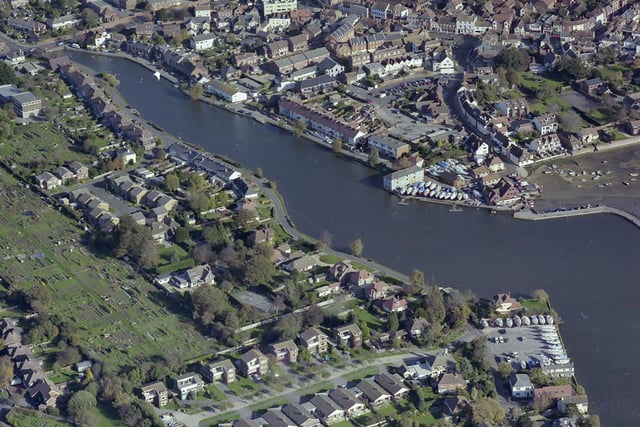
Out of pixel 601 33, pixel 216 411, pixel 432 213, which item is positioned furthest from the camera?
pixel 601 33

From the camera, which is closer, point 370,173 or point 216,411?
point 216,411

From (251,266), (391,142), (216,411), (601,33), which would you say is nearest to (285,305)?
(251,266)

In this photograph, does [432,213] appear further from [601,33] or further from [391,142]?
[601,33]


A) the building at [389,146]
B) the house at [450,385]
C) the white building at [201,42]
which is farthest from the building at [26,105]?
the house at [450,385]

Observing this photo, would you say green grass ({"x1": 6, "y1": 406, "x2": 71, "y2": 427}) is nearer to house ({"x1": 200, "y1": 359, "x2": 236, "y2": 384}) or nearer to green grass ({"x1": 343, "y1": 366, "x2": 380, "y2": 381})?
house ({"x1": 200, "y1": 359, "x2": 236, "y2": 384})

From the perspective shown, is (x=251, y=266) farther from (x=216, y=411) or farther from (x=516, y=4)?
(x=516, y=4)

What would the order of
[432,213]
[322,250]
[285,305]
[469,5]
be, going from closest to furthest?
[285,305], [322,250], [432,213], [469,5]
